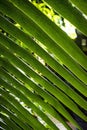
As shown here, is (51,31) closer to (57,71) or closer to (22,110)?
(57,71)

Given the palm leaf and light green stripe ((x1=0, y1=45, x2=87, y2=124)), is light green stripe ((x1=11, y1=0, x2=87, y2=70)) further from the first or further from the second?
light green stripe ((x1=0, y1=45, x2=87, y2=124))

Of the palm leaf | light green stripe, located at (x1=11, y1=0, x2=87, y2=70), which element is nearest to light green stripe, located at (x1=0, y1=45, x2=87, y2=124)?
the palm leaf

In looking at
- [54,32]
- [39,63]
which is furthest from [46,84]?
[54,32]

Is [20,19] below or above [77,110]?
above

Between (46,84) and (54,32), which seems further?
(46,84)

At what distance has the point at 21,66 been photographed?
1.77 ft

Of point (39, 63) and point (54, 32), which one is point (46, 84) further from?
point (54, 32)

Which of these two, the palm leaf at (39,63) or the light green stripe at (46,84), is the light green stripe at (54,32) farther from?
the light green stripe at (46,84)

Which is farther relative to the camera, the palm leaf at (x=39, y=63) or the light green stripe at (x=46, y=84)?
the light green stripe at (x=46, y=84)

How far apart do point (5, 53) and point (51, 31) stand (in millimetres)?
165

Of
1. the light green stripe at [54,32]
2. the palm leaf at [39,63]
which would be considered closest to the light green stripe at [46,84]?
the palm leaf at [39,63]

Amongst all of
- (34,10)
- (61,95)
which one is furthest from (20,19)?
(61,95)

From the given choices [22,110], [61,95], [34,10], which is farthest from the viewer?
[22,110]

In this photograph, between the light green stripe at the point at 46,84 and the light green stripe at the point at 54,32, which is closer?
the light green stripe at the point at 54,32
